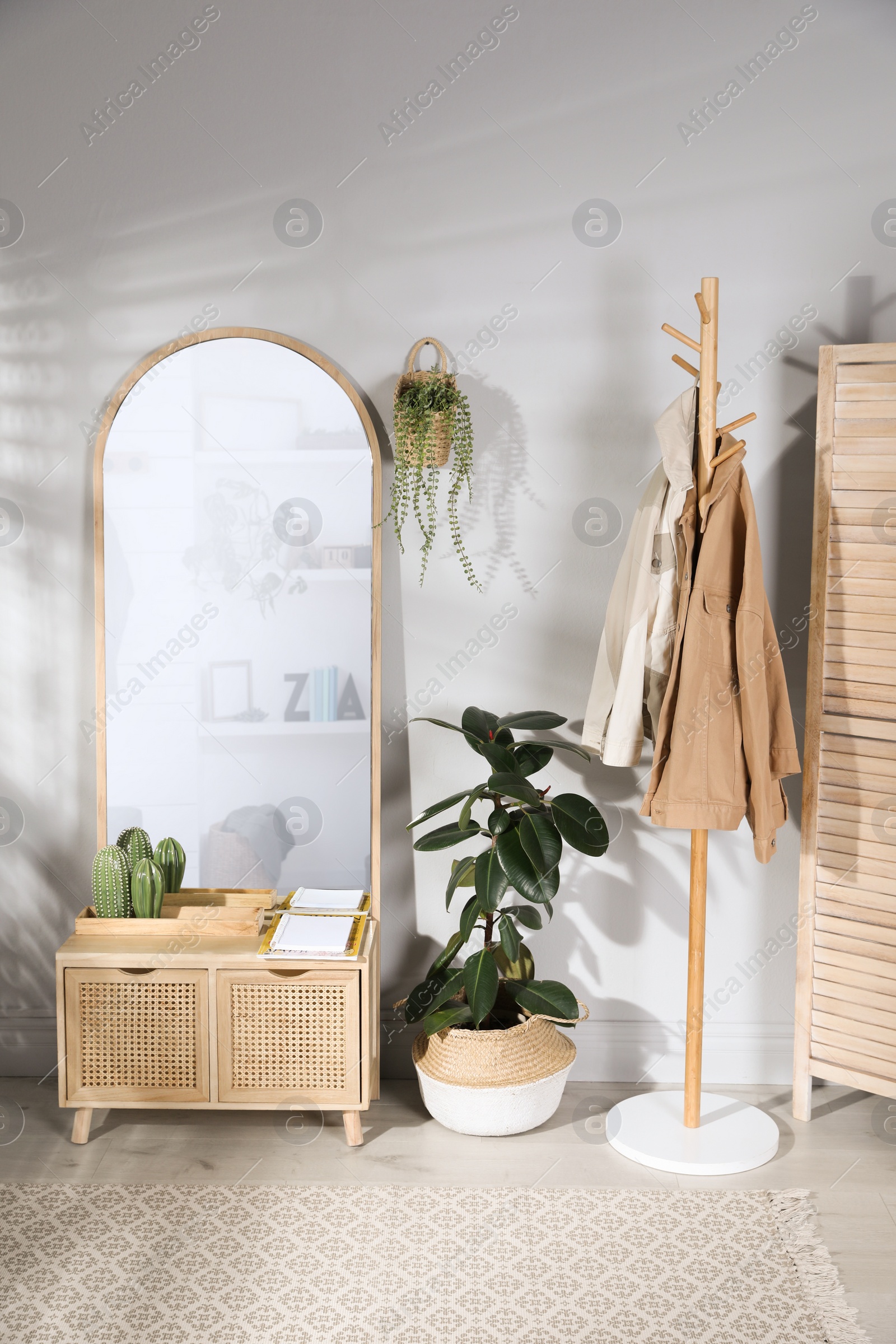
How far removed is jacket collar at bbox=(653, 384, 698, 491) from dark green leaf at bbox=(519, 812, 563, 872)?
2.70 feet

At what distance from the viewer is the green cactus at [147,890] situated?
2.41 metres

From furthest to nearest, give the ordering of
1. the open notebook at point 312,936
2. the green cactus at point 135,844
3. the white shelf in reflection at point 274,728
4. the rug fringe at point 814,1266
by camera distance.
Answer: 1. the white shelf in reflection at point 274,728
2. the green cactus at point 135,844
3. the open notebook at point 312,936
4. the rug fringe at point 814,1266

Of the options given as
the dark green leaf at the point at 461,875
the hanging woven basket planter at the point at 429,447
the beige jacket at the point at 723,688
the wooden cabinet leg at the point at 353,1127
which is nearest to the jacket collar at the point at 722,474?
the beige jacket at the point at 723,688

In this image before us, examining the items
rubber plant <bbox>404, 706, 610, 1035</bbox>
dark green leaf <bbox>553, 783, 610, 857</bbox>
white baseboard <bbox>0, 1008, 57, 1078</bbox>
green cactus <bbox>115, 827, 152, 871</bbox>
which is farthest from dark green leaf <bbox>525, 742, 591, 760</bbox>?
white baseboard <bbox>0, 1008, 57, 1078</bbox>

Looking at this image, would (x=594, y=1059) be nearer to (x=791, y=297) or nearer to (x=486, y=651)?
(x=486, y=651)

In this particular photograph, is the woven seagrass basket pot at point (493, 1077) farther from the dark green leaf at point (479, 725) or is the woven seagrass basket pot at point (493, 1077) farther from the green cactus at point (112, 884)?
the green cactus at point (112, 884)

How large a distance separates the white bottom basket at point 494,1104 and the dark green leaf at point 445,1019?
4.6 inches

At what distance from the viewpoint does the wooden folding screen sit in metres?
2.36

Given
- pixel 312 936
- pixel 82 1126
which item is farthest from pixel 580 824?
pixel 82 1126

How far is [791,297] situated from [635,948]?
1766 millimetres

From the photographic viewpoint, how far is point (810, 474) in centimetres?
262

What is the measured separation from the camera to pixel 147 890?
241cm

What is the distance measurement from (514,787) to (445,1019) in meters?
0.61

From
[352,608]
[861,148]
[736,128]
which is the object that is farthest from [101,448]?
[861,148]
